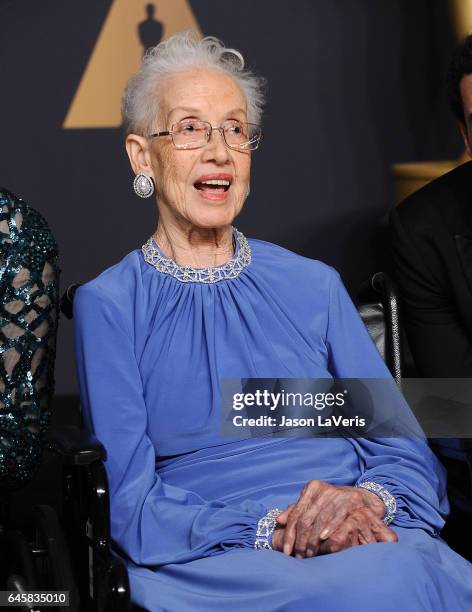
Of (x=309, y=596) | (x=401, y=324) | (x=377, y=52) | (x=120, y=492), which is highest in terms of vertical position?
(x=377, y=52)

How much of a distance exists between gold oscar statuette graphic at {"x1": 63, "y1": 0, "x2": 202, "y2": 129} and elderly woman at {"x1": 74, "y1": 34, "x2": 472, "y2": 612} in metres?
1.63

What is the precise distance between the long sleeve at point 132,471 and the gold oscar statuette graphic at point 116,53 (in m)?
1.98

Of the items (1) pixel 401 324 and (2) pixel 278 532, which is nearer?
(2) pixel 278 532

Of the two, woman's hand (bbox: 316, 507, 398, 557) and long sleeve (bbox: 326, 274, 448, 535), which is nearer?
woman's hand (bbox: 316, 507, 398, 557)

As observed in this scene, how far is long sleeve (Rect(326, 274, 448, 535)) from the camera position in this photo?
2410mm

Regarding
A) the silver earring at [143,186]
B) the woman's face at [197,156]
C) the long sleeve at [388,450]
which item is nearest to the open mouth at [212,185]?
the woman's face at [197,156]

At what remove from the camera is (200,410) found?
2.46 meters

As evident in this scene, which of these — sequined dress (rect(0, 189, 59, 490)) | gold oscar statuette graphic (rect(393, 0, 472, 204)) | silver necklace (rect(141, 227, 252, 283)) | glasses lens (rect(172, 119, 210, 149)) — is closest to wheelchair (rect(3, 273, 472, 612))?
sequined dress (rect(0, 189, 59, 490))

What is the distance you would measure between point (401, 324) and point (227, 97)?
2.58 feet

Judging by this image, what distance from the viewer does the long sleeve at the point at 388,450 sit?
7.91ft

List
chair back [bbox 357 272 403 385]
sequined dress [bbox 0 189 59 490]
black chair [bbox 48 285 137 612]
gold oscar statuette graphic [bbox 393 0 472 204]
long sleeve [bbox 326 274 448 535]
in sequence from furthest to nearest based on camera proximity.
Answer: gold oscar statuette graphic [bbox 393 0 472 204]
chair back [bbox 357 272 403 385]
sequined dress [bbox 0 189 59 490]
long sleeve [bbox 326 274 448 535]
black chair [bbox 48 285 137 612]

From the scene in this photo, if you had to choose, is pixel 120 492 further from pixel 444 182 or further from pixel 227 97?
pixel 444 182

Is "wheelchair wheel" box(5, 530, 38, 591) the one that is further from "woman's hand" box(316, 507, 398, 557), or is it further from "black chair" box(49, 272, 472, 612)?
"woman's hand" box(316, 507, 398, 557)

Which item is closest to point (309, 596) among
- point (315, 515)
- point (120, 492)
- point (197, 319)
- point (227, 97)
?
point (315, 515)
